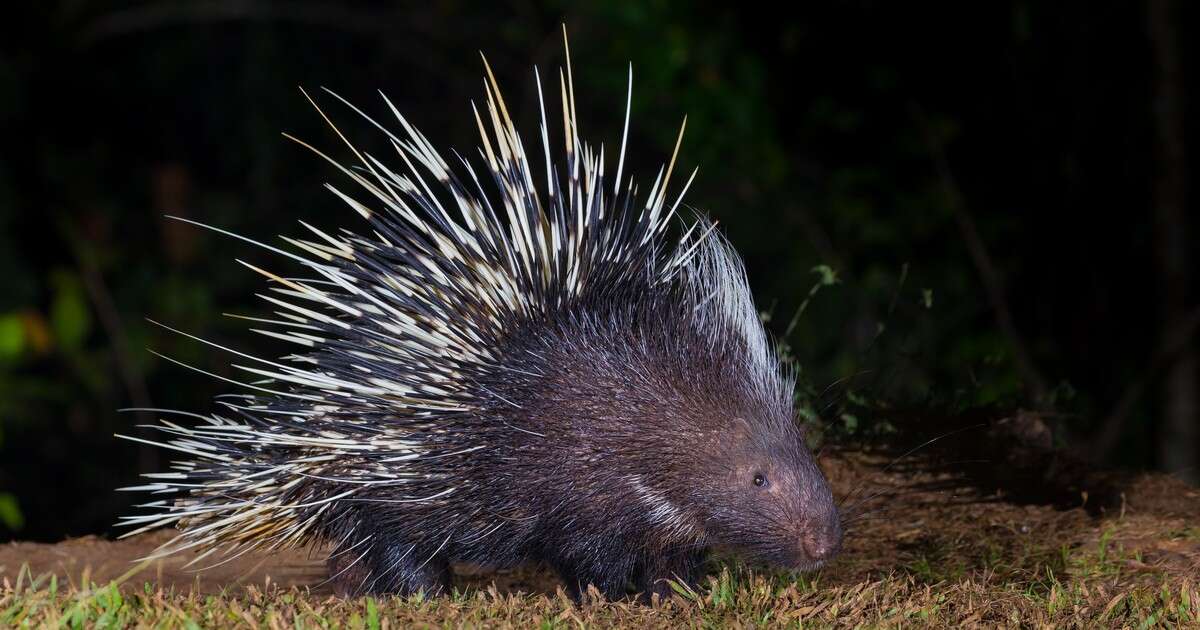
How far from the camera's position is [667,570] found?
3820mm

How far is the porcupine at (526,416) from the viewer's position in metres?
3.67

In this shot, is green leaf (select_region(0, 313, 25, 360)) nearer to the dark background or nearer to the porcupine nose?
the dark background

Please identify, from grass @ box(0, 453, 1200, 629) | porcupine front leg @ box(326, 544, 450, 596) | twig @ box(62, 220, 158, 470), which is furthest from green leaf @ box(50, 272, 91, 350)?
porcupine front leg @ box(326, 544, 450, 596)

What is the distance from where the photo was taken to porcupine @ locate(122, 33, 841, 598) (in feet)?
12.0

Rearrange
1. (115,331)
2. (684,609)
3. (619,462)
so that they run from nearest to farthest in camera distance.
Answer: (684,609), (619,462), (115,331)

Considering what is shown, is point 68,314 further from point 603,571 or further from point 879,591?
point 879,591

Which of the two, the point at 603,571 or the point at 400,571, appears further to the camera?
the point at 400,571

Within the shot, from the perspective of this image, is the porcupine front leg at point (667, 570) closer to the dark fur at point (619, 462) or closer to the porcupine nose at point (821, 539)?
the dark fur at point (619, 462)

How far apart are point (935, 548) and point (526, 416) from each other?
1.42m

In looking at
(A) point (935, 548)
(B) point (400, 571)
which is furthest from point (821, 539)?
(B) point (400, 571)

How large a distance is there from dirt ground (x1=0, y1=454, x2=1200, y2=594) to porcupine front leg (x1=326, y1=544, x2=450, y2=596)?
17cm

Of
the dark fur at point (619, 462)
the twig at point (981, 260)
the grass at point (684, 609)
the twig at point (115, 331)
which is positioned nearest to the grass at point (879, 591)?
the grass at point (684, 609)

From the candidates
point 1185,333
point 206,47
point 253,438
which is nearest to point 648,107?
point 1185,333

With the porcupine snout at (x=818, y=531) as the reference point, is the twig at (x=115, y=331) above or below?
below
